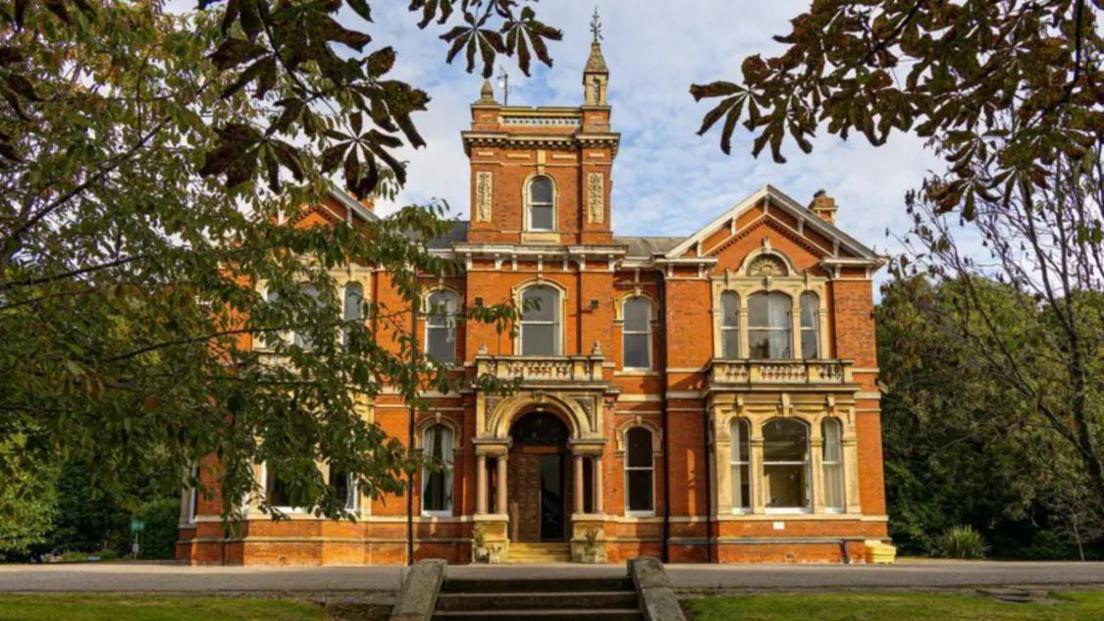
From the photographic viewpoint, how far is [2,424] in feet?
24.8

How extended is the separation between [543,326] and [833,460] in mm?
7928

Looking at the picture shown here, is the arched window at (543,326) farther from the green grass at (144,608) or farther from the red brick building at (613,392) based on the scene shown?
the green grass at (144,608)

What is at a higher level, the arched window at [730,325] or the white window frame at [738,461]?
the arched window at [730,325]

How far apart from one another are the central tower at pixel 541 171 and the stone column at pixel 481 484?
5702 millimetres

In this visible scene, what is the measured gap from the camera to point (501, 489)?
82.1ft

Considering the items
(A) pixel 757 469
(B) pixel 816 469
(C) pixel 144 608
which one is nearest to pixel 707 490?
(A) pixel 757 469

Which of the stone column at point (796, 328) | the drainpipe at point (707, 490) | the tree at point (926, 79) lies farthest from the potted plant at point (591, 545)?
the tree at point (926, 79)

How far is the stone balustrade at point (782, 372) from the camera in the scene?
1017 inches

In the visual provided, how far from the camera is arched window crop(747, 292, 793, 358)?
27.0 meters

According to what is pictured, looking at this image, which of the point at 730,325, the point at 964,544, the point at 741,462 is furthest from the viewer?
the point at 964,544

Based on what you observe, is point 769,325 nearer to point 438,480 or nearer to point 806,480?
point 806,480

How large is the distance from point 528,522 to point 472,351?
452 cm

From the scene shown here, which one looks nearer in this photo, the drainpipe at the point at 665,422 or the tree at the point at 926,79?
the tree at the point at 926,79

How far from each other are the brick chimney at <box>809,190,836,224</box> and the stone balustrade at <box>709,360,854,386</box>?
236 inches
